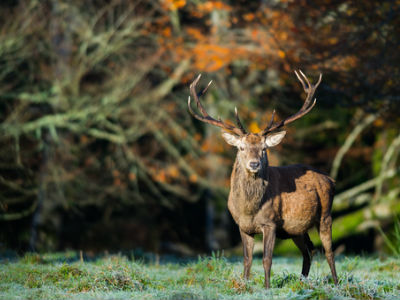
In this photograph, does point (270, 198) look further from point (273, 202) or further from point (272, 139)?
point (272, 139)

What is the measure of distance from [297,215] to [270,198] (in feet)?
1.23

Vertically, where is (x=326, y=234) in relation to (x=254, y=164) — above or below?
below

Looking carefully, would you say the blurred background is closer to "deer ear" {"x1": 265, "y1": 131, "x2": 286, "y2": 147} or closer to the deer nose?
"deer ear" {"x1": 265, "y1": 131, "x2": 286, "y2": 147}

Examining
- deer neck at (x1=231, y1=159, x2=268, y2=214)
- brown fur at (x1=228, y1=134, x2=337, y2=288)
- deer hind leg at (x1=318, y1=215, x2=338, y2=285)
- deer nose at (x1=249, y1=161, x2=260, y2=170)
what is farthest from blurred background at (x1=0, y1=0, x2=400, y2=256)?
deer nose at (x1=249, y1=161, x2=260, y2=170)

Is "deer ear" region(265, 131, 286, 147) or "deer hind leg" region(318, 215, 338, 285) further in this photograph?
"deer hind leg" region(318, 215, 338, 285)

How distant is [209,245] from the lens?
16.1m

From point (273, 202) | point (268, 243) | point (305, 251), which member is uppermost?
point (273, 202)

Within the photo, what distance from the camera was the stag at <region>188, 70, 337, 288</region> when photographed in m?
5.66

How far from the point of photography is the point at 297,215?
5.90 meters

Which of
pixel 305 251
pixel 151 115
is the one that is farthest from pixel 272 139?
pixel 151 115

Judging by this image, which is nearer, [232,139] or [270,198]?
[270,198]

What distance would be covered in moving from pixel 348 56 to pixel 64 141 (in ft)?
25.5

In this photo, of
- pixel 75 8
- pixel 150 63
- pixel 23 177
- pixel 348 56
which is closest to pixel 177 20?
pixel 150 63

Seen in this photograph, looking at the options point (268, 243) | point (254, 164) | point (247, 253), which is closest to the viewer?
point (254, 164)
